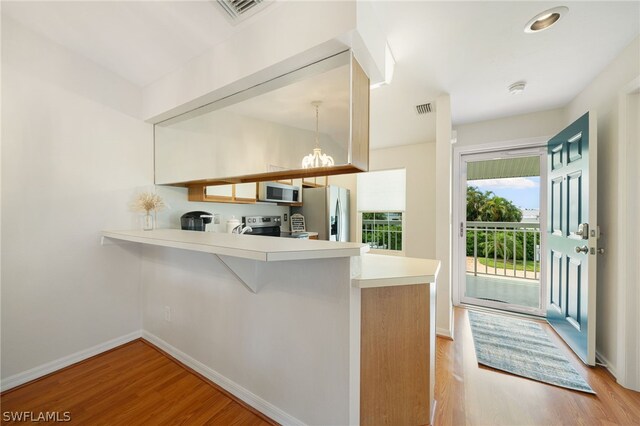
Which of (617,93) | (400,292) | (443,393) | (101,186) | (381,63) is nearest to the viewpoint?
(400,292)

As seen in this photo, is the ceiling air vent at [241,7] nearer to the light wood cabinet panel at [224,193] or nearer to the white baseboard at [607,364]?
the light wood cabinet panel at [224,193]

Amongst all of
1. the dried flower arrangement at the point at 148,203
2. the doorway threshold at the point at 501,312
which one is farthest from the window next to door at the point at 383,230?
the dried flower arrangement at the point at 148,203

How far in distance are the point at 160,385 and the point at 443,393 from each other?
6.31 feet

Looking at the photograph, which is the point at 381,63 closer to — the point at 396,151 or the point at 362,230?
the point at 396,151

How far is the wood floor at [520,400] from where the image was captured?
149cm

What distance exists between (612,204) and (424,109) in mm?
1711

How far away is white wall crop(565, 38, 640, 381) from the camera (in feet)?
5.75

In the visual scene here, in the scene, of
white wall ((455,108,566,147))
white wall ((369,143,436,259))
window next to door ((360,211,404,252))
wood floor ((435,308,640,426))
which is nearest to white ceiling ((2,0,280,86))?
wood floor ((435,308,640,426))

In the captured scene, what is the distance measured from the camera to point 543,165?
9.89 ft

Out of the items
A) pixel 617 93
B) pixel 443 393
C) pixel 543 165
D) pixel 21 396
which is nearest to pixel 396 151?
pixel 543 165

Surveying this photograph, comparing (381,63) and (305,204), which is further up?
(381,63)

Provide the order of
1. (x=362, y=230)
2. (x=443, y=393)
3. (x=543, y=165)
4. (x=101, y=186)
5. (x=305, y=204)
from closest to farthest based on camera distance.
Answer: (x=443, y=393), (x=101, y=186), (x=543, y=165), (x=305, y=204), (x=362, y=230)

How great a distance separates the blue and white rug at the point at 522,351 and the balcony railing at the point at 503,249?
0.85 meters

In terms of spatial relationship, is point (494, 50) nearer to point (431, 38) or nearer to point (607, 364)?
point (431, 38)
